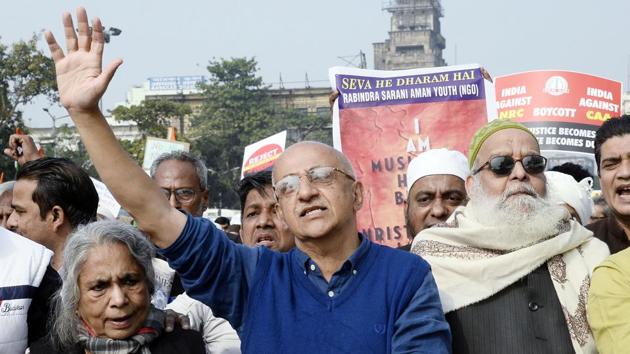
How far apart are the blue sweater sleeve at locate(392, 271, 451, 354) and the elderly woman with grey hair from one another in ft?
2.96

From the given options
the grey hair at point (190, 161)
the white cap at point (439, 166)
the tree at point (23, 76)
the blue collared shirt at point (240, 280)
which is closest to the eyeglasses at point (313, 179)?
the blue collared shirt at point (240, 280)

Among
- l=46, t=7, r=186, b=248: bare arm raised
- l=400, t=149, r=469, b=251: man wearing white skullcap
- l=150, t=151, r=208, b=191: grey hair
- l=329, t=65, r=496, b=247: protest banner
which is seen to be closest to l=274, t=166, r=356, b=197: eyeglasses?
l=46, t=7, r=186, b=248: bare arm raised

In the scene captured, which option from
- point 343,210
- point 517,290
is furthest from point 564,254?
point 343,210

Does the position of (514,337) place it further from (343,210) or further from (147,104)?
(147,104)

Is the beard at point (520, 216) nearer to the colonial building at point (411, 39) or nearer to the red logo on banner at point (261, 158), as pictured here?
the red logo on banner at point (261, 158)

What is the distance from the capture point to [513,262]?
3.47 meters

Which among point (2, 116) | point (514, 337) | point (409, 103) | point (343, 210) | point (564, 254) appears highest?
point (2, 116)

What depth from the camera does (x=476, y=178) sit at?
3.84 metres

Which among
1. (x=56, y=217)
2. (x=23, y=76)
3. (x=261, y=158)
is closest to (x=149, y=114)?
(x=23, y=76)

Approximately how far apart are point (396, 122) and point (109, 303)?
3700 millimetres

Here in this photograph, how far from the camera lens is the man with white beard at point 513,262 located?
3391mm

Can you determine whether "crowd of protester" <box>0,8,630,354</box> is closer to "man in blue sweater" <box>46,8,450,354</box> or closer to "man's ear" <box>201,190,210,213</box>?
"man in blue sweater" <box>46,8,450,354</box>

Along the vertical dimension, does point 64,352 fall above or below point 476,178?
below

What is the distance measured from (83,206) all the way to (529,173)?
198 centimetres
